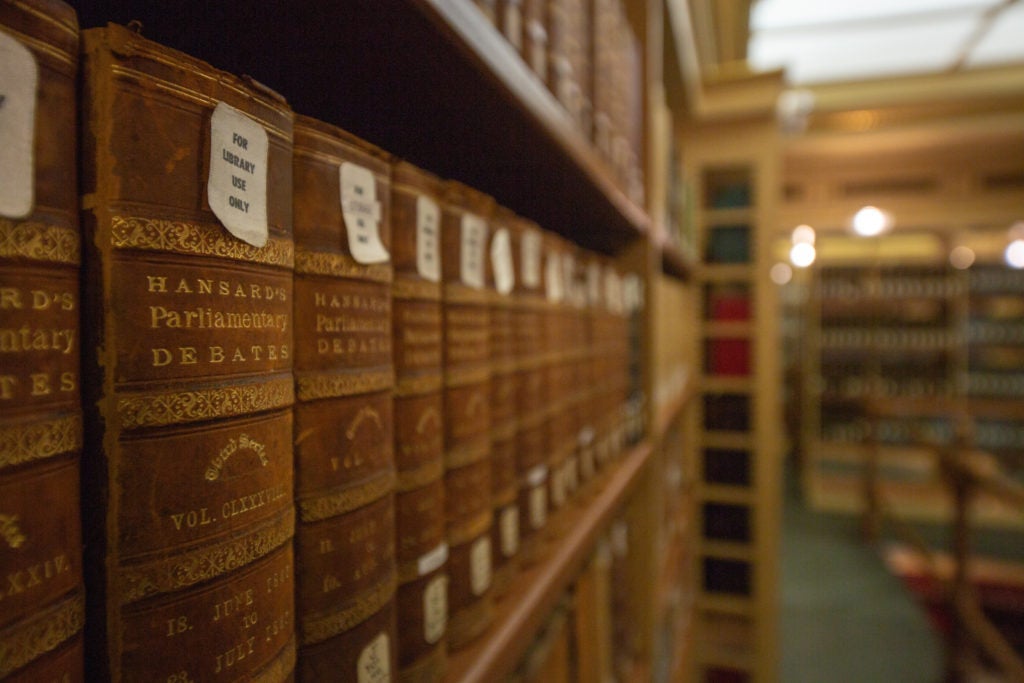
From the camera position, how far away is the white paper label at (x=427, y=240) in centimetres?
45

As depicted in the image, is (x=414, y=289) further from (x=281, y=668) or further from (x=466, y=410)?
(x=281, y=668)

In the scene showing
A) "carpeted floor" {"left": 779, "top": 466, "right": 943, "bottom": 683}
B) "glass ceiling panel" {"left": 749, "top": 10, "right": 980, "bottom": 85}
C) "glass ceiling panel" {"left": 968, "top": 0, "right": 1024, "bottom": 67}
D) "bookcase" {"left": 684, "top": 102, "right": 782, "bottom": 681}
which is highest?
"glass ceiling panel" {"left": 749, "top": 10, "right": 980, "bottom": 85}

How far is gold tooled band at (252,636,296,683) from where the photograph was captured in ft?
0.99

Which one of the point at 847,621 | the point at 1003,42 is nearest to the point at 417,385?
the point at 847,621

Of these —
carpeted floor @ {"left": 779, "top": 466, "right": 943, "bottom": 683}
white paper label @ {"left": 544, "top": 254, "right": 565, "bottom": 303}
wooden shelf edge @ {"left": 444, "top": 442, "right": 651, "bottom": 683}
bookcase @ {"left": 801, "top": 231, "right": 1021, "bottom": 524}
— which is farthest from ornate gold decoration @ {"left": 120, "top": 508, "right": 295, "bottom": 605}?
bookcase @ {"left": 801, "top": 231, "right": 1021, "bottom": 524}

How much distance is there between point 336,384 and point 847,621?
374 cm

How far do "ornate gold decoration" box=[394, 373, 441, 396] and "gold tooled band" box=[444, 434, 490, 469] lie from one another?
64 millimetres

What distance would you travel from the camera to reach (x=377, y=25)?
1.29ft

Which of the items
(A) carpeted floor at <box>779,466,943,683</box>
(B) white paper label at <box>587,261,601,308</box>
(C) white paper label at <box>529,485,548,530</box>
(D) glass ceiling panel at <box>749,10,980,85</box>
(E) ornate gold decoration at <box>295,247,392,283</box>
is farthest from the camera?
(D) glass ceiling panel at <box>749,10,980,85</box>

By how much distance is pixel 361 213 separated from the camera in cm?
38

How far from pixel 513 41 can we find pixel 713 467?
2.38 metres

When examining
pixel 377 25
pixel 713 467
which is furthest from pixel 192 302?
pixel 713 467

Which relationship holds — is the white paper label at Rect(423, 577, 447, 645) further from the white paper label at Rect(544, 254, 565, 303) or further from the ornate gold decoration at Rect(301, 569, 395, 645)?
the white paper label at Rect(544, 254, 565, 303)

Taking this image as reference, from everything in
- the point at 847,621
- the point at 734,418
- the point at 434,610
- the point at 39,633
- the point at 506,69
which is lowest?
the point at 847,621
